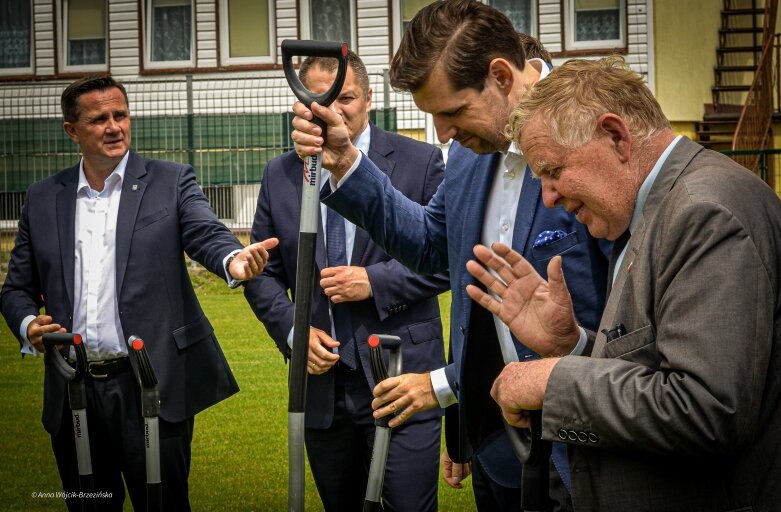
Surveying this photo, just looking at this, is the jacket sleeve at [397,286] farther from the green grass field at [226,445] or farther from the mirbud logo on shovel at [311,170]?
the green grass field at [226,445]

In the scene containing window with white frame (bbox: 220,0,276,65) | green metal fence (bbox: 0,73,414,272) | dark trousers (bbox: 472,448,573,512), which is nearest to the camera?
dark trousers (bbox: 472,448,573,512)

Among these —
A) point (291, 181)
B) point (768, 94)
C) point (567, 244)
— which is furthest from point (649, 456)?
point (768, 94)

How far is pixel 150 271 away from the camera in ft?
15.2

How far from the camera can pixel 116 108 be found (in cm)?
486

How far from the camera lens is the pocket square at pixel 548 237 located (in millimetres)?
2924

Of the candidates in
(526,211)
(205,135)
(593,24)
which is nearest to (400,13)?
(593,24)

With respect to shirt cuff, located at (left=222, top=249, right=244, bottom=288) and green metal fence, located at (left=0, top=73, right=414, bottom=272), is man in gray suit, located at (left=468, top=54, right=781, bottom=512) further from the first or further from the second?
green metal fence, located at (left=0, top=73, right=414, bottom=272)

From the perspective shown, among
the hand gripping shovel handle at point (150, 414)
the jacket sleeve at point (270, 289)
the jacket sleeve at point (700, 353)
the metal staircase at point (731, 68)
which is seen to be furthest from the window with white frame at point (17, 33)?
the jacket sleeve at point (700, 353)

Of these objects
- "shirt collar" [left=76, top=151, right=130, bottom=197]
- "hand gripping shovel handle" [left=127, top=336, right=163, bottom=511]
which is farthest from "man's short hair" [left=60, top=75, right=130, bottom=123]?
"hand gripping shovel handle" [left=127, top=336, right=163, bottom=511]

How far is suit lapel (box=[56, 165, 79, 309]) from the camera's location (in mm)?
4641

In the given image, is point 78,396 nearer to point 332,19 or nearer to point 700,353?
point 700,353

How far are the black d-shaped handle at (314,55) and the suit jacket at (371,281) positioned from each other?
1538mm

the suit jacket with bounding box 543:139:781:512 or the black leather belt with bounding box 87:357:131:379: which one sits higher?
the suit jacket with bounding box 543:139:781:512

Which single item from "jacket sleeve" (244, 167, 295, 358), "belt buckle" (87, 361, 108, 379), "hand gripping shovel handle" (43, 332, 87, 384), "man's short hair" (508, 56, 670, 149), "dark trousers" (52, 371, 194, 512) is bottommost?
"dark trousers" (52, 371, 194, 512)
